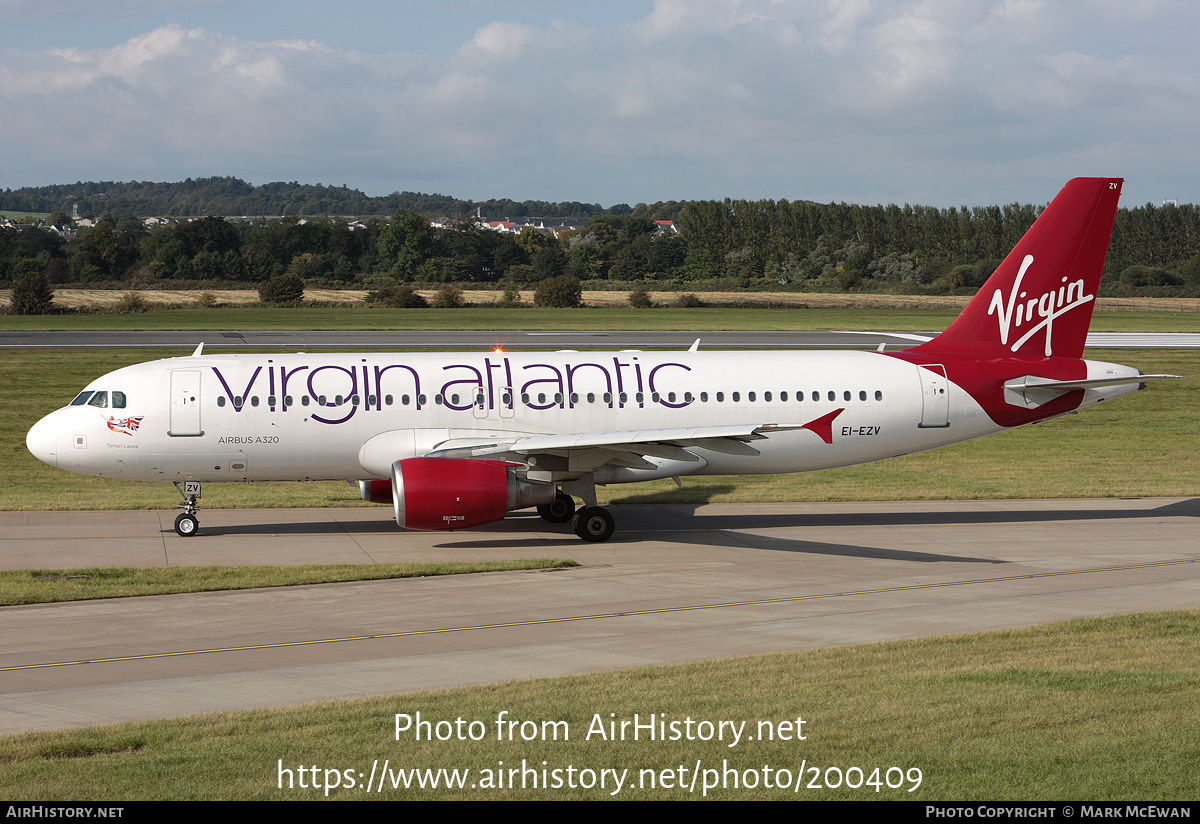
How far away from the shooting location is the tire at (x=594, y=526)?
24.7 meters

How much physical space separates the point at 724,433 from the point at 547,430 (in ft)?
16.8

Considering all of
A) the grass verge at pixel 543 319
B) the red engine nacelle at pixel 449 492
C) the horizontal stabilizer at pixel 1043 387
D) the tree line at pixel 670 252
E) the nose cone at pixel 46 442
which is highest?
the tree line at pixel 670 252

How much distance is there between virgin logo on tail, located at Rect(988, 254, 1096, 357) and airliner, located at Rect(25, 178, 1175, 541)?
0.04 m

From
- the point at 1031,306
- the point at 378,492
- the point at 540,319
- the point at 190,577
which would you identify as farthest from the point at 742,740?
the point at 540,319

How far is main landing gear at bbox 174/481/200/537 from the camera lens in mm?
24516

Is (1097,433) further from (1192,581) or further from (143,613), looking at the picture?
(143,613)

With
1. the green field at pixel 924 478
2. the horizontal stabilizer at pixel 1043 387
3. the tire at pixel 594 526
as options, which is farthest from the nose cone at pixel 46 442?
the horizontal stabilizer at pixel 1043 387

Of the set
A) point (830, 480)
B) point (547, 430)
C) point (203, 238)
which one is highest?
point (203, 238)

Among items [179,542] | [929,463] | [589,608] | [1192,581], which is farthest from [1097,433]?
[179,542]

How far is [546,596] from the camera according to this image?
19.5 meters

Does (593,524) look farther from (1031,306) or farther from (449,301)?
(449,301)

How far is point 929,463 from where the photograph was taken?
119 ft

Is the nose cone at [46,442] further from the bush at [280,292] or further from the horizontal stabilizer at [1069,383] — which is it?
the bush at [280,292]

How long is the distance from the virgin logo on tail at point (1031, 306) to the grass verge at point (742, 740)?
14.1 meters
